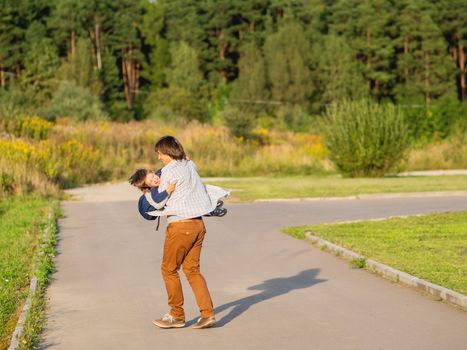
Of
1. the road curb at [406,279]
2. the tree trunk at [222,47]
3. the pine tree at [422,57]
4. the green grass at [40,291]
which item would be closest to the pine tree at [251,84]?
the tree trunk at [222,47]

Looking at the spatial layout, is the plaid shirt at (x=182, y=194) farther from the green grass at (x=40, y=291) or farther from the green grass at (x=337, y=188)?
the green grass at (x=337, y=188)

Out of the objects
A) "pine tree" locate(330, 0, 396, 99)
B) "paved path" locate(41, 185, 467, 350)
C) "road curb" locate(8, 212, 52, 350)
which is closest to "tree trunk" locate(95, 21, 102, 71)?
"pine tree" locate(330, 0, 396, 99)

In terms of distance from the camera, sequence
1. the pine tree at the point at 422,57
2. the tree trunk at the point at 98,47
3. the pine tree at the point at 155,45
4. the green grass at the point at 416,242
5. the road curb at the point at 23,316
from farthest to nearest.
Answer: the pine tree at the point at 155,45
the tree trunk at the point at 98,47
the pine tree at the point at 422,57
the green grass at the point at 416,242
the road curb at the point at 23,316

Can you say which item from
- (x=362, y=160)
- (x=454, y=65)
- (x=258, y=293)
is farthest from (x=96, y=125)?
(x=454, y=65)

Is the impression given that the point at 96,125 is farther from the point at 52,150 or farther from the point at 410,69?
the point at 410,69

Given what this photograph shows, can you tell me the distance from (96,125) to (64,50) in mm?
56139

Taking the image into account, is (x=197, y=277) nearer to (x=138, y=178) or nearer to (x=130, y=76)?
(x=138, y=178)

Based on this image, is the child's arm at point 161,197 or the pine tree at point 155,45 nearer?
the child's arm at point 161,197

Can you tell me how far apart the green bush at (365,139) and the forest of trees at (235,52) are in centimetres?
4034

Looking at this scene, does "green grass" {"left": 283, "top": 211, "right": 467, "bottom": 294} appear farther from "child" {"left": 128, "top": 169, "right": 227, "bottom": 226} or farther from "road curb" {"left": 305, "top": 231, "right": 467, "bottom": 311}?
"child" {"left": 128, "top": 169, "right": 227, "bottom": 226}

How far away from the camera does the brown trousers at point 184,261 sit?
8.49 m

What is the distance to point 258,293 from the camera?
10.5 m

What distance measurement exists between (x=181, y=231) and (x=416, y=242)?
6622 millimetres

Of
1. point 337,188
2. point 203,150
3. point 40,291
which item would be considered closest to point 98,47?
point 203,150
